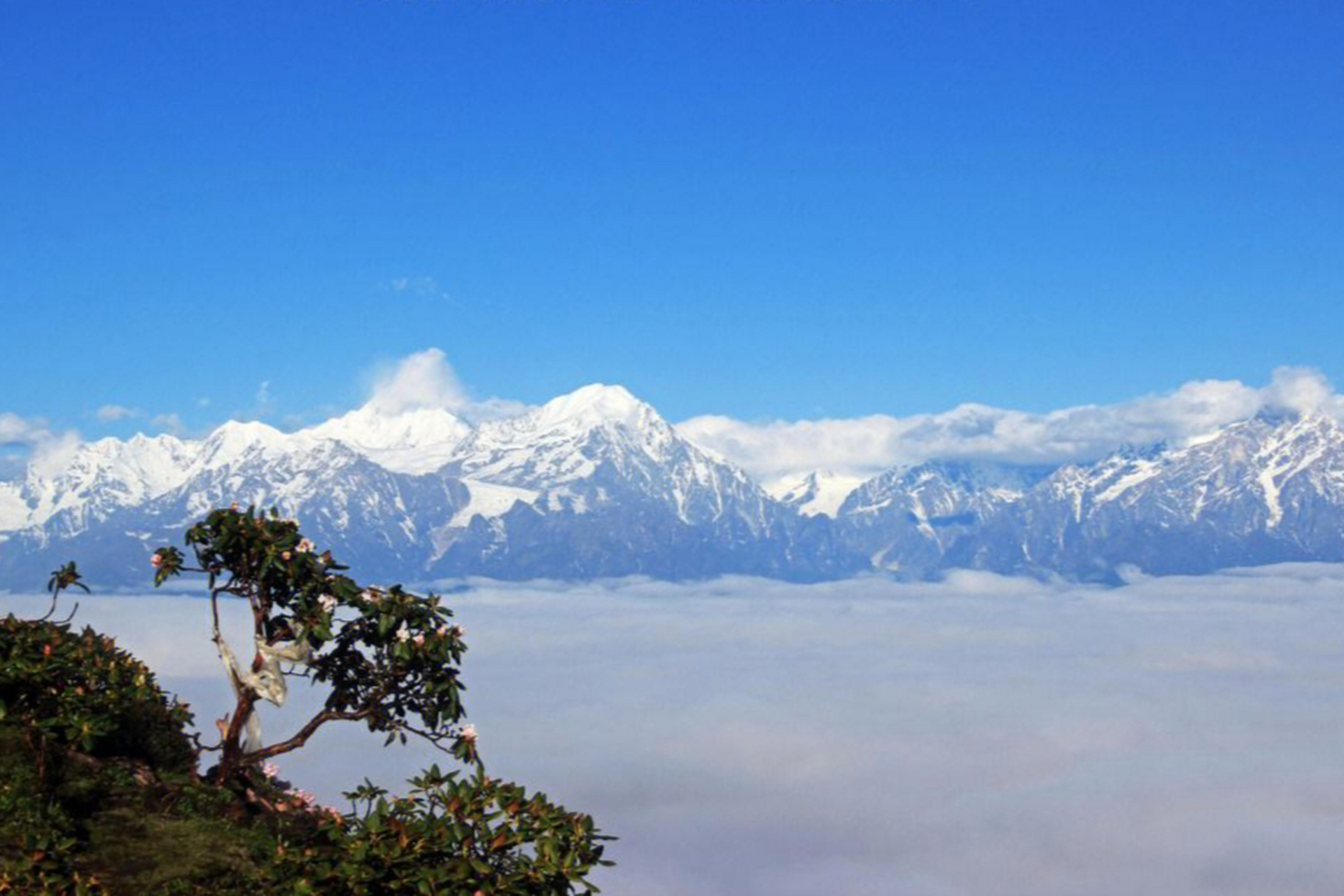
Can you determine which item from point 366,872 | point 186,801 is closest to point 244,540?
point 186,801

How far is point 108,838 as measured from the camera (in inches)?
1278

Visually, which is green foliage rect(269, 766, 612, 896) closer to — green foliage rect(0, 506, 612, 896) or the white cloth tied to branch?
green foliage rect(0, 506, 612, 896)

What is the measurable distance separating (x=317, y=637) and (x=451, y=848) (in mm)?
9029

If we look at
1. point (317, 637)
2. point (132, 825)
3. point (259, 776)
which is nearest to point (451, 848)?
point (317, 637)

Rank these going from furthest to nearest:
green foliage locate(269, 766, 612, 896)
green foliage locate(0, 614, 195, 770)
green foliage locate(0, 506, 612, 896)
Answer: green foliage locate(0, 614, 195, 770) < green foliage locate(0, 506, 612, 896) < green foliage locate(269, 766, 612, 896)

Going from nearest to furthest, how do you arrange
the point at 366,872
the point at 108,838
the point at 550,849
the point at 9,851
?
the point at 366,872 < the point at 550,849 < the point at 9,851 < the point at 108,838

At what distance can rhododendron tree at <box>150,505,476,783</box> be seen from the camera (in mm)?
34125

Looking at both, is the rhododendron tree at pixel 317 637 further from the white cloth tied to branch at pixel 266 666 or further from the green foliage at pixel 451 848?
the green foliage at pixel 451 848

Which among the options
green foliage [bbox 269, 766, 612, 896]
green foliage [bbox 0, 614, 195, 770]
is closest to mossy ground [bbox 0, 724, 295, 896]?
green foliage [bbox 0, 614, 195, 770]

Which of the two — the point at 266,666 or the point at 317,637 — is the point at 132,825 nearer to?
the point at 266,666

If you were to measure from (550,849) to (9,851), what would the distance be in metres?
12.0

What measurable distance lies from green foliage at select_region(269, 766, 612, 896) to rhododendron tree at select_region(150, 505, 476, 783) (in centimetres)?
584

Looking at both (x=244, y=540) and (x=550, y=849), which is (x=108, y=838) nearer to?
(x=244, y=540)

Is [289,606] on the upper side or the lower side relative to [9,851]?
upper
